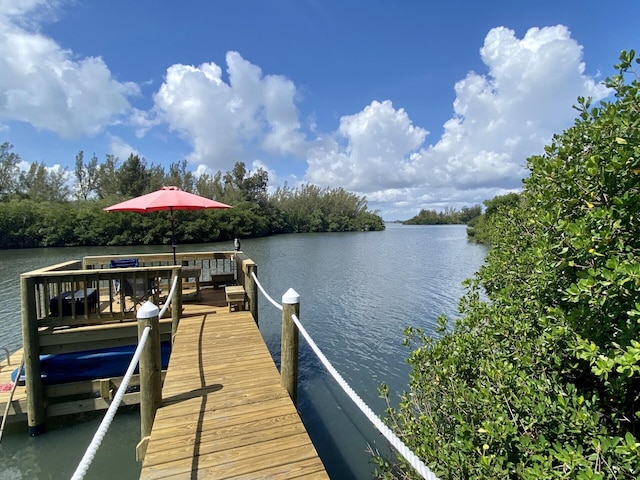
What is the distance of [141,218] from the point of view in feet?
109

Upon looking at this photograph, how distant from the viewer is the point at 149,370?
2.67m

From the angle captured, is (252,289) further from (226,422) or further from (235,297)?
(226,422)

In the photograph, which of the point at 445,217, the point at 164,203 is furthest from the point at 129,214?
the point at 445,217

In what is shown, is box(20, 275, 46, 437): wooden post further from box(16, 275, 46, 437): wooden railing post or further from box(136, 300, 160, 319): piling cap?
box(136, 300, 160, 319): piling cap

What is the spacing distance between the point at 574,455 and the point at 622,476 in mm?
174

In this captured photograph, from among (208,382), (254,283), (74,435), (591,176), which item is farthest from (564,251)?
(74,435)

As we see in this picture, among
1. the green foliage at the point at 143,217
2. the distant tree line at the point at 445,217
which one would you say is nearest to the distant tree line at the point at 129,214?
the green foliage at the point at 143,217

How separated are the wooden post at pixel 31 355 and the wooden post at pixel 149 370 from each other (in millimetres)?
2405

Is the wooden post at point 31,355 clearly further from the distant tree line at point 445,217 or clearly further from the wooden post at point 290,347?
the distant tree line at point 445,217

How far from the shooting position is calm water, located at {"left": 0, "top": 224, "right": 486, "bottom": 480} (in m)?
4.01

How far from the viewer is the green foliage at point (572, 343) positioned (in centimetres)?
144

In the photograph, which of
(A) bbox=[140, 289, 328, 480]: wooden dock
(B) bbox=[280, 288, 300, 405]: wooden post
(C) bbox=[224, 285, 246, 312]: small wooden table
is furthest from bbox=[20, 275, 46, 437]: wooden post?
(B) bbox=[280, 288, 300, 405]: wooden post

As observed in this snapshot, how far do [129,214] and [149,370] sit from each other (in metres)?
34.6

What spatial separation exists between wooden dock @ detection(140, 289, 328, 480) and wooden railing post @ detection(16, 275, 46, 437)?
1682mm
